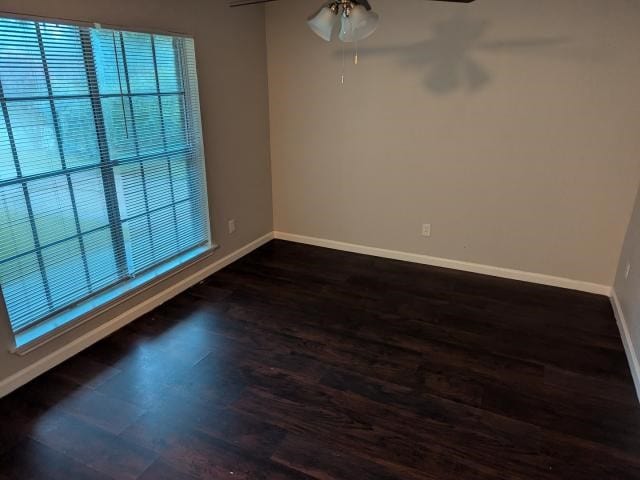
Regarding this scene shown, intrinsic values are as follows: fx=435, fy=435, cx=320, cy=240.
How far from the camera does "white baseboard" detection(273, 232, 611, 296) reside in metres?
3.39

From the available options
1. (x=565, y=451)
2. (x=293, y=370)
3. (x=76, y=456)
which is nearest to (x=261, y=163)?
(x=293, y=370)

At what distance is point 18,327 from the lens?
90.6 inches

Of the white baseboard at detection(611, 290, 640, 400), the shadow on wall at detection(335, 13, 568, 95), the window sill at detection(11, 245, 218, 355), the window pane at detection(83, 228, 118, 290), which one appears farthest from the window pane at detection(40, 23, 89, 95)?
the white baseboard at detection(611, 290, 640, 400)

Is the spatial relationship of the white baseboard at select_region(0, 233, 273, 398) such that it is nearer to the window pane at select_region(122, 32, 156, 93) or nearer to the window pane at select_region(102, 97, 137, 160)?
the window pane at select_region(102, 97, 137, 160)

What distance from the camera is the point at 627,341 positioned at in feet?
8.63

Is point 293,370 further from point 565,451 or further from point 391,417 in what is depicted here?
point 565,451

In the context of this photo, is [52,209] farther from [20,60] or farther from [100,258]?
[20,60]

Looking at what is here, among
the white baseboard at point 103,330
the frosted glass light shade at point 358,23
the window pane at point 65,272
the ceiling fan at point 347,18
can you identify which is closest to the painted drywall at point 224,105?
the white baseboard at point 103,330

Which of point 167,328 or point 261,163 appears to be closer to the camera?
point 167,328

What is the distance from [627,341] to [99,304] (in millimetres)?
3240

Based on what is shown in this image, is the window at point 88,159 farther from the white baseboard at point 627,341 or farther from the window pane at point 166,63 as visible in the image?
the white baseboard at point 627,341

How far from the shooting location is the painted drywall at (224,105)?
2.55m

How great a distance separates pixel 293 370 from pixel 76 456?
1091mm

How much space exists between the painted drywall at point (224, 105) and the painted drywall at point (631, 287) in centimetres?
297
